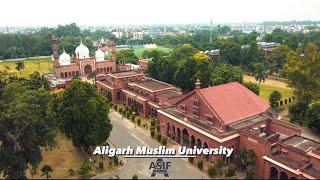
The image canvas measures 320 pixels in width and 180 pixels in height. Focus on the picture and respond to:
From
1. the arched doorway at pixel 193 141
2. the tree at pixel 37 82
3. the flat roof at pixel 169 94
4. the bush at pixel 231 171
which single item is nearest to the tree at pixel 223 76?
the flat roof at pixel 169 94

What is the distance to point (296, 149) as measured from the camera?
3725 centimetres

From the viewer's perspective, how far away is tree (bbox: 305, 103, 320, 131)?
51.0m

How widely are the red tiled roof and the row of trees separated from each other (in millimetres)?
15017

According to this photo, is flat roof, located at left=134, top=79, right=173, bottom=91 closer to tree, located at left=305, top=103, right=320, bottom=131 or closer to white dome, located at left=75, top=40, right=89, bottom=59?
tree, located at left=305, top=103, right=320, bottom=131

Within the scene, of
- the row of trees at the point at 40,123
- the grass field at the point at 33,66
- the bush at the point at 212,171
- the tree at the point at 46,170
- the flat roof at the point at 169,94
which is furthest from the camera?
the grass field at the point at 33,66

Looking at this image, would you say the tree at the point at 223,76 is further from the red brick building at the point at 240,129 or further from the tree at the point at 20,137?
the tree at the point at 20,137

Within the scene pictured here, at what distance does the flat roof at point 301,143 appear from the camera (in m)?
38.2

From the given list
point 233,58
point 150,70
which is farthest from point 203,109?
A: point 233,58

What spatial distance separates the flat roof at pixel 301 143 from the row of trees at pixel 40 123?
23.7 meters

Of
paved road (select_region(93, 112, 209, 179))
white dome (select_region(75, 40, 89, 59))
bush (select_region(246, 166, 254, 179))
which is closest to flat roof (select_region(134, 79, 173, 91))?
paved road (select_region(93, 112, 209, 179))

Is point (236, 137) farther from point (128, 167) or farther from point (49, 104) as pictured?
point (49, 104)

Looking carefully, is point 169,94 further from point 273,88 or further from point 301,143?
point 273,88

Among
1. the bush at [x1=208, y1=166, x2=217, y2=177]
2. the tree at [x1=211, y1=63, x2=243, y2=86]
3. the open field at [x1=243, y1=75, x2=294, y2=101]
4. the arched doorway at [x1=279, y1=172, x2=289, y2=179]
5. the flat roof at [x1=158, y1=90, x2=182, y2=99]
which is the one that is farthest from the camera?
the open field at [x1=243, y1=75, x2=294, y2=101]

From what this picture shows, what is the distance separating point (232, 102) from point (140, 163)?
1593 cm
